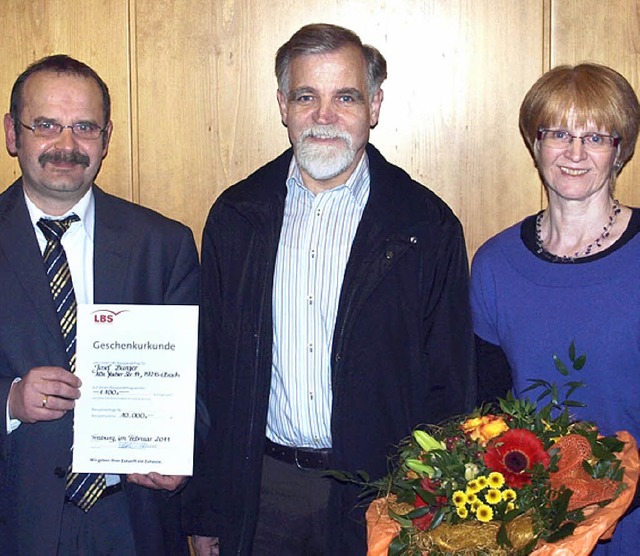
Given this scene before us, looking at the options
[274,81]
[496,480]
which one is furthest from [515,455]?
[274,81]

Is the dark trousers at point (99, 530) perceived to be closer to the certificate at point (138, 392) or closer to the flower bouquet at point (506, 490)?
the certificate at point (138, 392)

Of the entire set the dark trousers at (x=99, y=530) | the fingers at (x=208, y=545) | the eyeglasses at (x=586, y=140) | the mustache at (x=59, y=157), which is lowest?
the fingers at (x=208, y=545)

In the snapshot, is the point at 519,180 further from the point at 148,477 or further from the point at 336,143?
the point at 148,477

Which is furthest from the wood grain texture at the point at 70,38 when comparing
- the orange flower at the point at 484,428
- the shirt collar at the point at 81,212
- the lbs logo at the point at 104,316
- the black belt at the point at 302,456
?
the orange flower at the point at 484,428

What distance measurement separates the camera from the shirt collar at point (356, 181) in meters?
2.89

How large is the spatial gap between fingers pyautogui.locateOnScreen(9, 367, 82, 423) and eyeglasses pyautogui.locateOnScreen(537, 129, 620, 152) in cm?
151

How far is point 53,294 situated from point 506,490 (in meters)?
1.46

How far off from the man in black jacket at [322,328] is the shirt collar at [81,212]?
14.8 inches

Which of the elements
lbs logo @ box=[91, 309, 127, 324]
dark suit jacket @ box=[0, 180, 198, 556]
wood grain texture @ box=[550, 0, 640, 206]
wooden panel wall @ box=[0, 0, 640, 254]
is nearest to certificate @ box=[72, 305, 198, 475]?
lbs logo @ box=[91, 309, 127, 324]

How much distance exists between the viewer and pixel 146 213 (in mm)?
2938

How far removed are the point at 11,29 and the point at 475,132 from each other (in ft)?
5.79

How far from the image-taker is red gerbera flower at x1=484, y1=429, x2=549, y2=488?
6.25 feet

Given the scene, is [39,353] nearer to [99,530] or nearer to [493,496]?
[99,530]

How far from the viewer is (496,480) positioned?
1893 mm
